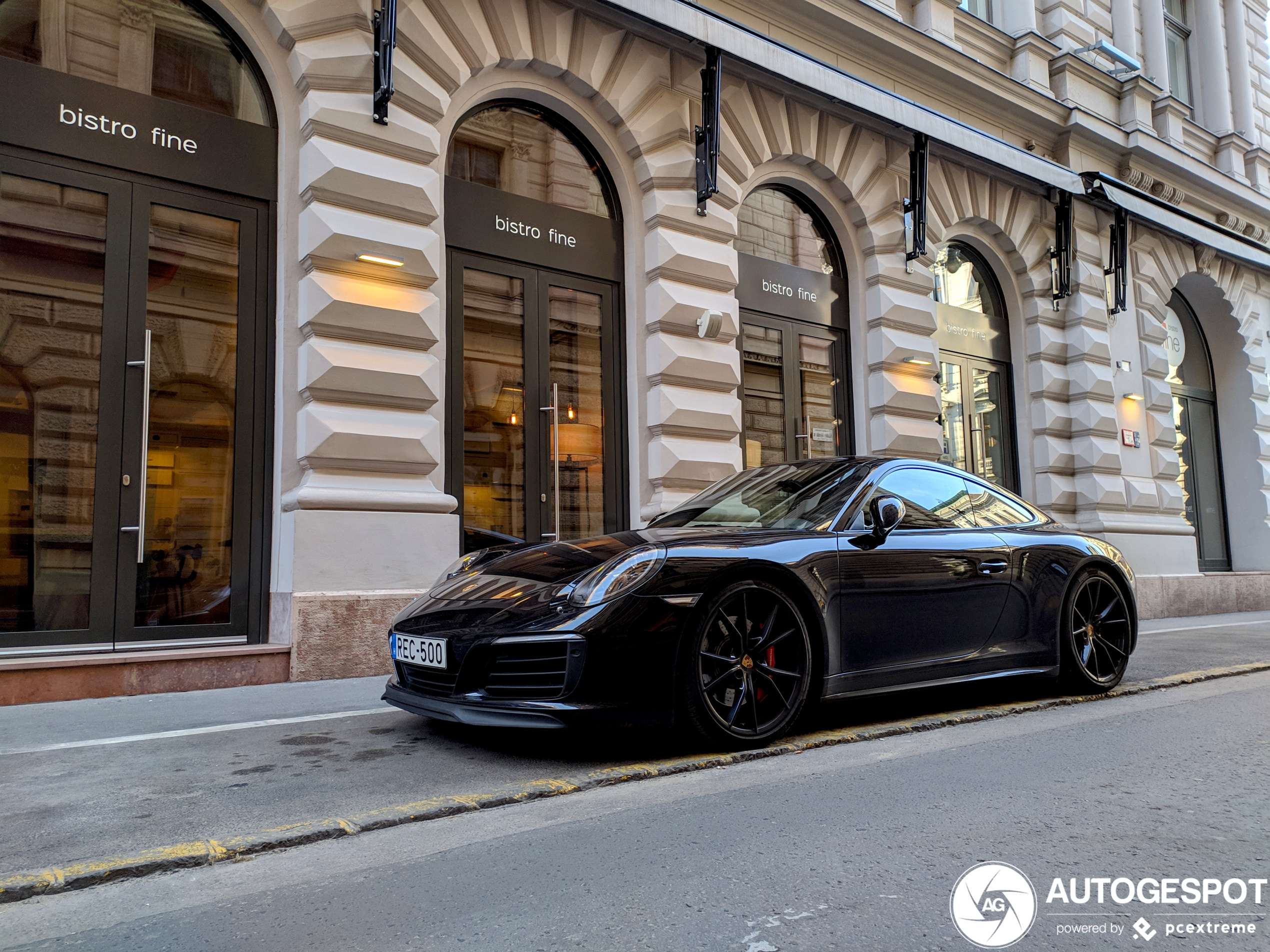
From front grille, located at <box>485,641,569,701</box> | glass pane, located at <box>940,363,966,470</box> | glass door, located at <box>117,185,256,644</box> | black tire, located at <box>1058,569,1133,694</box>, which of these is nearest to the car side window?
black tire, located at <box>1058,569,1133,694</box>

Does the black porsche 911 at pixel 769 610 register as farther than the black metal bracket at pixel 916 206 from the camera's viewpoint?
No

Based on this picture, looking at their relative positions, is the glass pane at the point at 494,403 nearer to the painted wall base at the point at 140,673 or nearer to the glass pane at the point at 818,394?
the painted wall base at the point at 140,673

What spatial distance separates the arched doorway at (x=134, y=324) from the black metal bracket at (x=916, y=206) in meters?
7.57

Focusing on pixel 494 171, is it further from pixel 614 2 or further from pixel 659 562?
pixel 659 562

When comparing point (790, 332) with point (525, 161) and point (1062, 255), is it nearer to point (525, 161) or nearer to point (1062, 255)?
point (525, 161)

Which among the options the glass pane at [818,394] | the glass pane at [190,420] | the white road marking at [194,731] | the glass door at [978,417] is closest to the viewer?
the white road marking at [194,731]

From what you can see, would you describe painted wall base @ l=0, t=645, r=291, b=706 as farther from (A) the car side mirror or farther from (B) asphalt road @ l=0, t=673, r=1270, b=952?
(A) the car side mirror

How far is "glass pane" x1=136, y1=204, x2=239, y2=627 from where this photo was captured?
21.8ft

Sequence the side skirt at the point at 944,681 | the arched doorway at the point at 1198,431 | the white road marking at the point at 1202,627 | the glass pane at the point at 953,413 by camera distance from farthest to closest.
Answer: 1. the arched doorway at the point at 1198,431
2. the glass pane at the point at 953,413
3. the white road marking at the point at 1202,627
4. the side skirt at the point at 944,681

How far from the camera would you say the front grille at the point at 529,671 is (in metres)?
3.62

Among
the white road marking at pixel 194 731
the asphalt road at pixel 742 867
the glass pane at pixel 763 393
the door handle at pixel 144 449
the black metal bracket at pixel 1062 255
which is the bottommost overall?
the asphalt road at pixel 742 867

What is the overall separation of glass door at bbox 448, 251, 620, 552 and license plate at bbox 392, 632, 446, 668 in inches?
153

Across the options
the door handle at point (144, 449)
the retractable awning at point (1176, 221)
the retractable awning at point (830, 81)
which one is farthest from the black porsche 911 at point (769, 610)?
the retractable awning at point (1176, 221)

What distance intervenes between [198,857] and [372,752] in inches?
54.0
